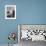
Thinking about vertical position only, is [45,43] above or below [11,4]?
below

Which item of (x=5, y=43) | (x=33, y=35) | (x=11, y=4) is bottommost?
(x=5, y=43)

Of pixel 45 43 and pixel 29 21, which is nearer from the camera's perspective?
pixel 45 43

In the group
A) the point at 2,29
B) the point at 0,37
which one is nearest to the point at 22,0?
the point at 2,29

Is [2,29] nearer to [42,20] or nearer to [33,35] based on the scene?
[33,35]

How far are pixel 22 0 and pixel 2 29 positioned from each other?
1.10m

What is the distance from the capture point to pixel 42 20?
3.95m

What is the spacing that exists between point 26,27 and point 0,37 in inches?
34.4

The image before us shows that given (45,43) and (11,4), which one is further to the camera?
(11,4)

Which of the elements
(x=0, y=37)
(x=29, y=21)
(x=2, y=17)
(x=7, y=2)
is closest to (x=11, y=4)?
(x=7, y=2)

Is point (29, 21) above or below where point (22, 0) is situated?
below

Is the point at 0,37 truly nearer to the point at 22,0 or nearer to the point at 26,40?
the point at 26,40

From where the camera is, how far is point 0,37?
155 inches

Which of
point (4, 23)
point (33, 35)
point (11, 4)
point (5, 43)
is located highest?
point (11, 4)

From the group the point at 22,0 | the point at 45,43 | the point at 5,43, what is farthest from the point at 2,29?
the point at 45,43
